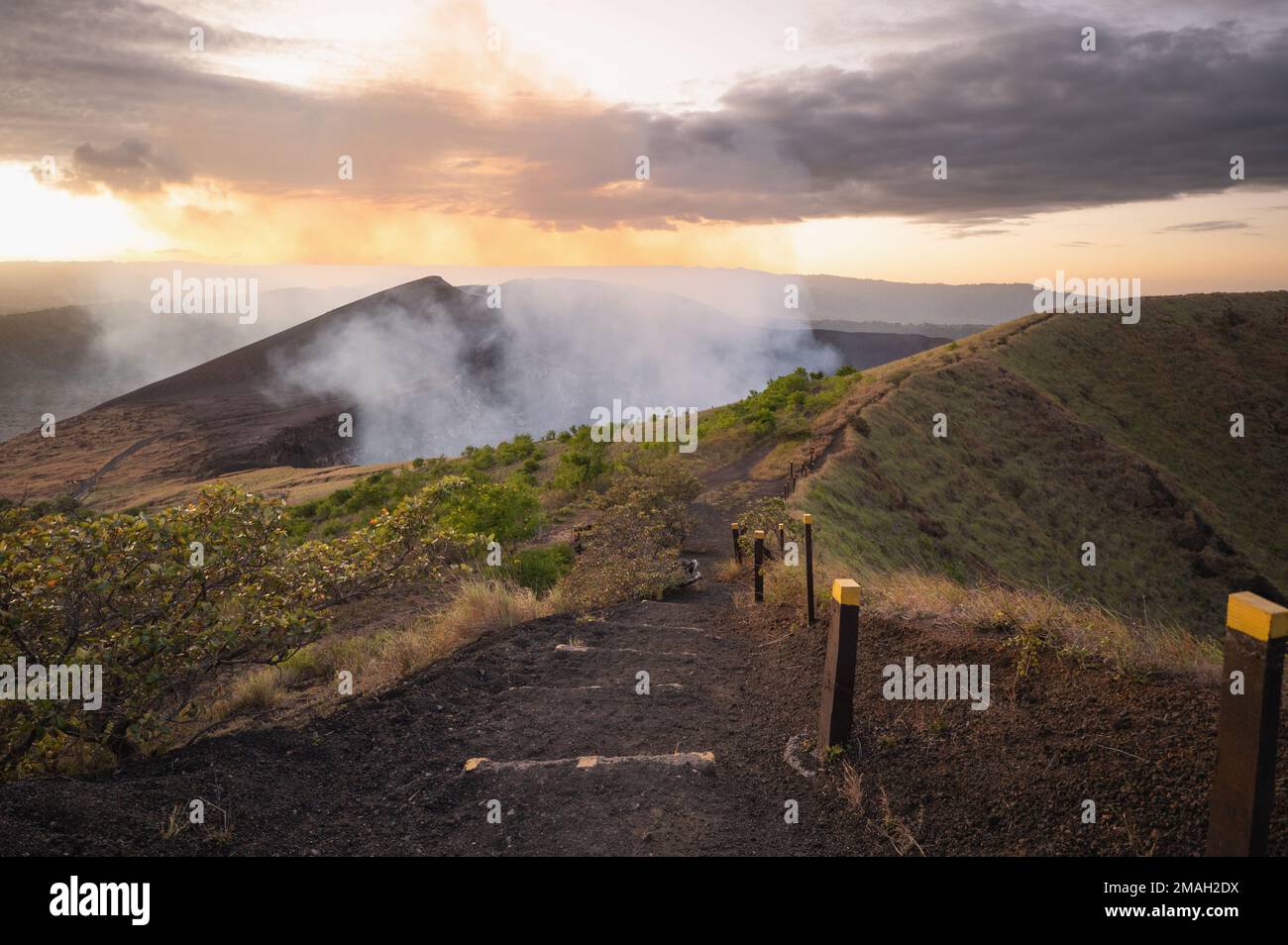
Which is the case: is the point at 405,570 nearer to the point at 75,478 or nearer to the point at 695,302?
the point at 75,478

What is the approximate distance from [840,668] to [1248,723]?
6.91ft

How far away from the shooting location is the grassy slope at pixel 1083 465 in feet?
77.4

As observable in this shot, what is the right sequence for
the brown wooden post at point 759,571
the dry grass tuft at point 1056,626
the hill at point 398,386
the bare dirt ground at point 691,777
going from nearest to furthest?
the bare dirt ground at point 691,777 < the dry grass tuft at point 1056,626 < the brown wooden post at point 759,571 < the hill at point 398,386

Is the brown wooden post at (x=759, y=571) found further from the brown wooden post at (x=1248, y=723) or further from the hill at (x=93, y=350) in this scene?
the hill at (x=93, y=350)

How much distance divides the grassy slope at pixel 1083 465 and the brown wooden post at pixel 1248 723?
1191cm

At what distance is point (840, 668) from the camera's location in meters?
4.64

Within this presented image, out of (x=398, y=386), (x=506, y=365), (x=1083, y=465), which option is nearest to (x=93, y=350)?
(x=398, y=386)
